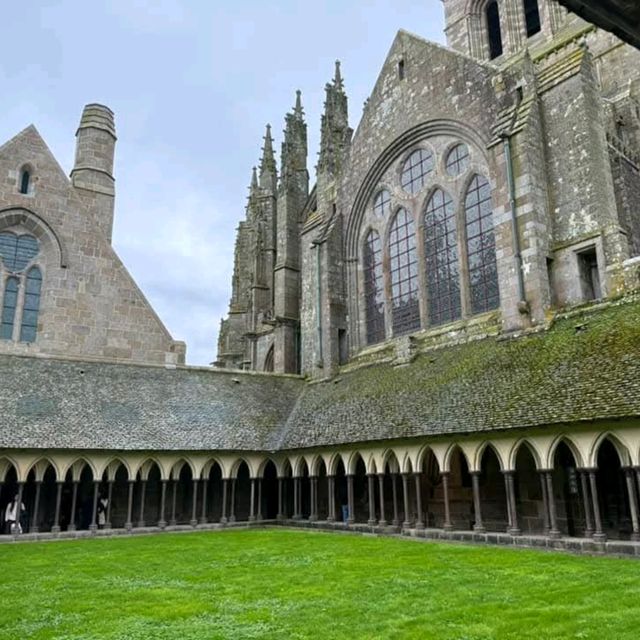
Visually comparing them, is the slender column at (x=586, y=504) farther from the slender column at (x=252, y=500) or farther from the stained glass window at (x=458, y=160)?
the stained glass window at (x=458, y=160)

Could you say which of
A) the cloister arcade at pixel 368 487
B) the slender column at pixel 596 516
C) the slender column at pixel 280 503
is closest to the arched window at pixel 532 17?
the cloister arcade at pixel 368 487

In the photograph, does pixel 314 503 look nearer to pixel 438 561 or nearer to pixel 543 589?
pixel 438 561

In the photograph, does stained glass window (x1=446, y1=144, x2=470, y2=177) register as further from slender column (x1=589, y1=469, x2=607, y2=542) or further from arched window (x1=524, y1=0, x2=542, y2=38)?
slender column (x1=589, y1=469, x2=607, y2=542)

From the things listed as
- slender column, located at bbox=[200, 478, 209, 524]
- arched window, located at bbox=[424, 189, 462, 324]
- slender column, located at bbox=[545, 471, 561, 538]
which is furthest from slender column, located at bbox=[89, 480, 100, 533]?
slender column, located at bbox=[545, 471, 561, 538]

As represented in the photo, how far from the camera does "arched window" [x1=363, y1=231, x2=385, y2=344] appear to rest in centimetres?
2739

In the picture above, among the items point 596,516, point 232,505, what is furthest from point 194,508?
point 596,516

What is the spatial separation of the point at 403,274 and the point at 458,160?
194 inches

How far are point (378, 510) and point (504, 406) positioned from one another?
8005 mm

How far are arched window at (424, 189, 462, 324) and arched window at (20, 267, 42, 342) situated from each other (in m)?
14.8

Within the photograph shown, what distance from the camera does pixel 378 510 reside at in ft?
71.3

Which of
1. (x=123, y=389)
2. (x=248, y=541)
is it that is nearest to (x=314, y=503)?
(x=248, y=541)

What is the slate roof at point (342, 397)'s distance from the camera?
14.5 metres

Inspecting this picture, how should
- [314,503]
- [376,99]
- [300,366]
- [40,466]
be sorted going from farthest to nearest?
[300,366], [376,99], [314,503], [40,466]

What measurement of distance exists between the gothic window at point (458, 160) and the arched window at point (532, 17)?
12849 millimetres
